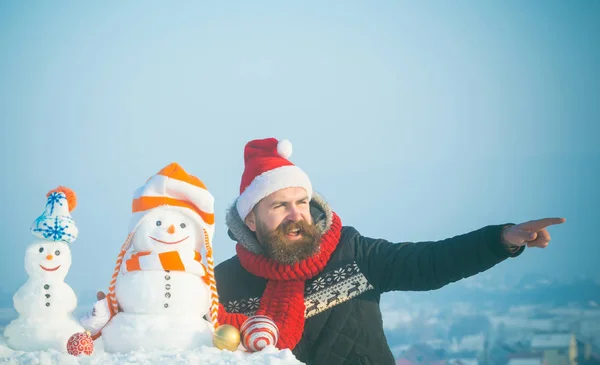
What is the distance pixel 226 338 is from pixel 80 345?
→ 0.42m

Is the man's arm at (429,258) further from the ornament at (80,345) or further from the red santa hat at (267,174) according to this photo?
the ornament at (80,345)

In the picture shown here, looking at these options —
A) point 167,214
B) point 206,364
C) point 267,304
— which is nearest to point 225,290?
point 267,304

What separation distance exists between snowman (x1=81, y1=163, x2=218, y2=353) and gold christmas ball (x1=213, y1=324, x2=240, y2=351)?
4cm

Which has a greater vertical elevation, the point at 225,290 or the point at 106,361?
the point at 225,290

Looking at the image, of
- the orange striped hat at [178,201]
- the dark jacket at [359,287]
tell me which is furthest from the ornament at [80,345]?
the dark jacket at [359,287]

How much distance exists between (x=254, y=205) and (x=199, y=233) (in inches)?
22.0

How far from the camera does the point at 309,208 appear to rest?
2.74 metres

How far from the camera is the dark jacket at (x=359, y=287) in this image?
7.93ft

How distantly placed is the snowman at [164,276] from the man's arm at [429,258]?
0.72m

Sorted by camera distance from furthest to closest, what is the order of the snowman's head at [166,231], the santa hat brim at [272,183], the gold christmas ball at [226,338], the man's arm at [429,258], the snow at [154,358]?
the santa hat brim at [272,183] < the man's arm at [429,258] < the snowman's head at [166,231] < the gold christmas ball at [226,338] < the snow at [154,358]

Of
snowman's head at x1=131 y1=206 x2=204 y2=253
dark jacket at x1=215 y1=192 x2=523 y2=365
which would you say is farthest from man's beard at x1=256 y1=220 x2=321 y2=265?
snowman's head at x1=131 y1=206 x2=204 y2=253

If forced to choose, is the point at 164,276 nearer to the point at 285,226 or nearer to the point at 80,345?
the point at 80,345

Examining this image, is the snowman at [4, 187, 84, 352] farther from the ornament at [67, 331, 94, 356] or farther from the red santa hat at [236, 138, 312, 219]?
the red santa hat at [236, 138, 312, 219]

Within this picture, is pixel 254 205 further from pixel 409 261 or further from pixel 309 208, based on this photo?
Result: pixel 409 261
